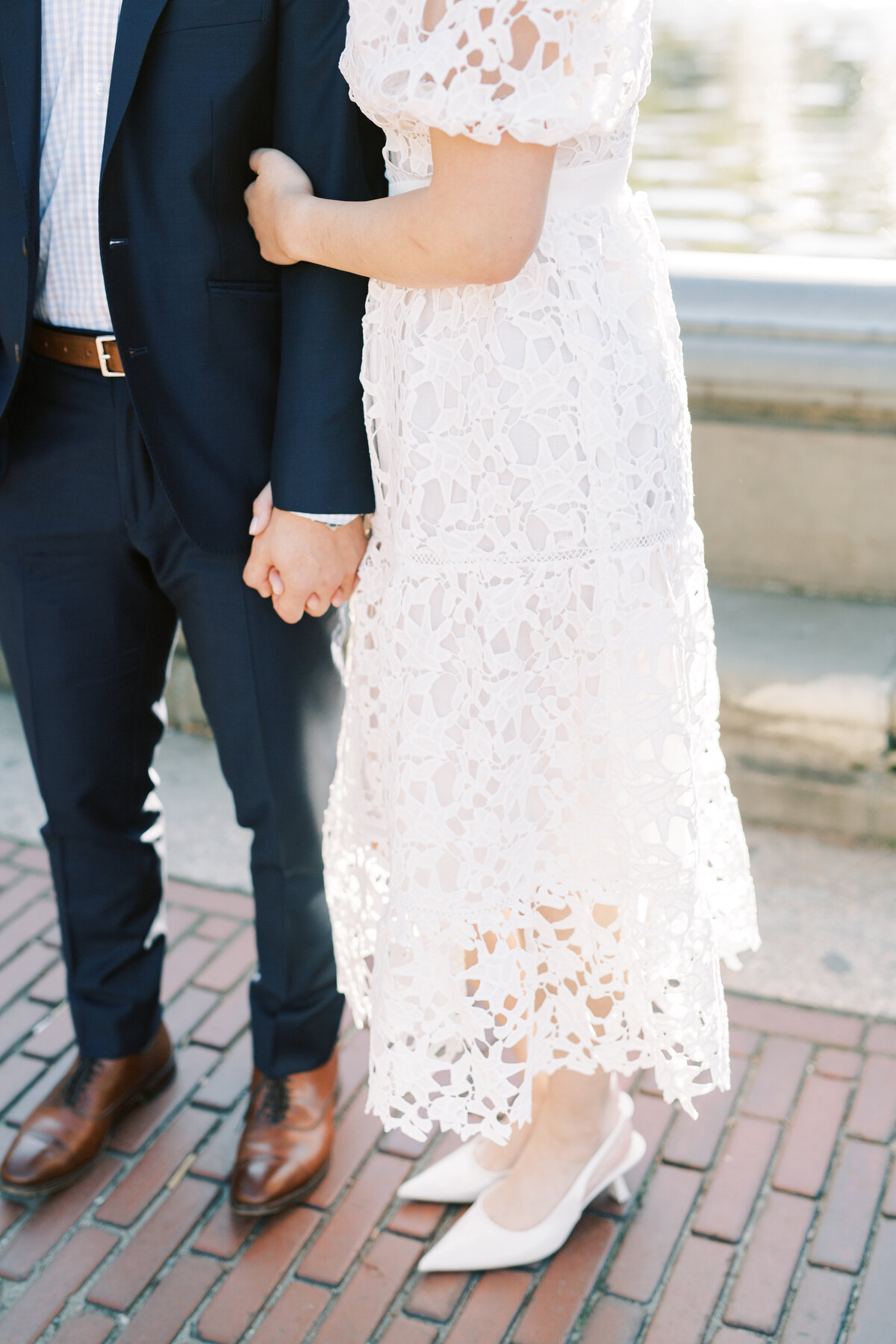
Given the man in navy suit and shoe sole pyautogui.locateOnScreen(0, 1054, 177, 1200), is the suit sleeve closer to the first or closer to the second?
the man in navy suit

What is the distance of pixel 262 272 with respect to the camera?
1.71 metres

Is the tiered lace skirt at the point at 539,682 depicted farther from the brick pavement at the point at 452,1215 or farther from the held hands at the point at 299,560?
the brick pavement at the point at 452,1215

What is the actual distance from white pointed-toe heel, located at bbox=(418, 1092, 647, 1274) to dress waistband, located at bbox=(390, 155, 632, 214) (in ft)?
4.46

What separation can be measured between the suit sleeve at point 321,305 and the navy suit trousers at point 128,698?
218 millimetres

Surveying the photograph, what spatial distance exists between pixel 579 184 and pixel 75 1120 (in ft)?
5.41

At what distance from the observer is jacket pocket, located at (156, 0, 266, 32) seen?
1.56m

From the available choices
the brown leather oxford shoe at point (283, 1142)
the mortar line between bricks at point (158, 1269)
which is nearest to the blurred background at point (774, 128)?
the brown leather oxford shoe at point (283, 1142)

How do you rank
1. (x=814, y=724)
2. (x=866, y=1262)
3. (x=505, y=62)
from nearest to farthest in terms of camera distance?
(x=505, y=62)
(x=866, y=1262)
(x=814, y=724)

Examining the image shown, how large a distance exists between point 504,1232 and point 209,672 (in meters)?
0.94

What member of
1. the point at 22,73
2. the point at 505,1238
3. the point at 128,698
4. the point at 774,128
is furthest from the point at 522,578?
the point at 774,128

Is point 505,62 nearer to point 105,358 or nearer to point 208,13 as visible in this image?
point 208,13

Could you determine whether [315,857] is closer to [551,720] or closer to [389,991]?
[389,991]

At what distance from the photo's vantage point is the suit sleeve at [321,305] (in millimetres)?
1567

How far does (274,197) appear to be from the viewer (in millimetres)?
1591
